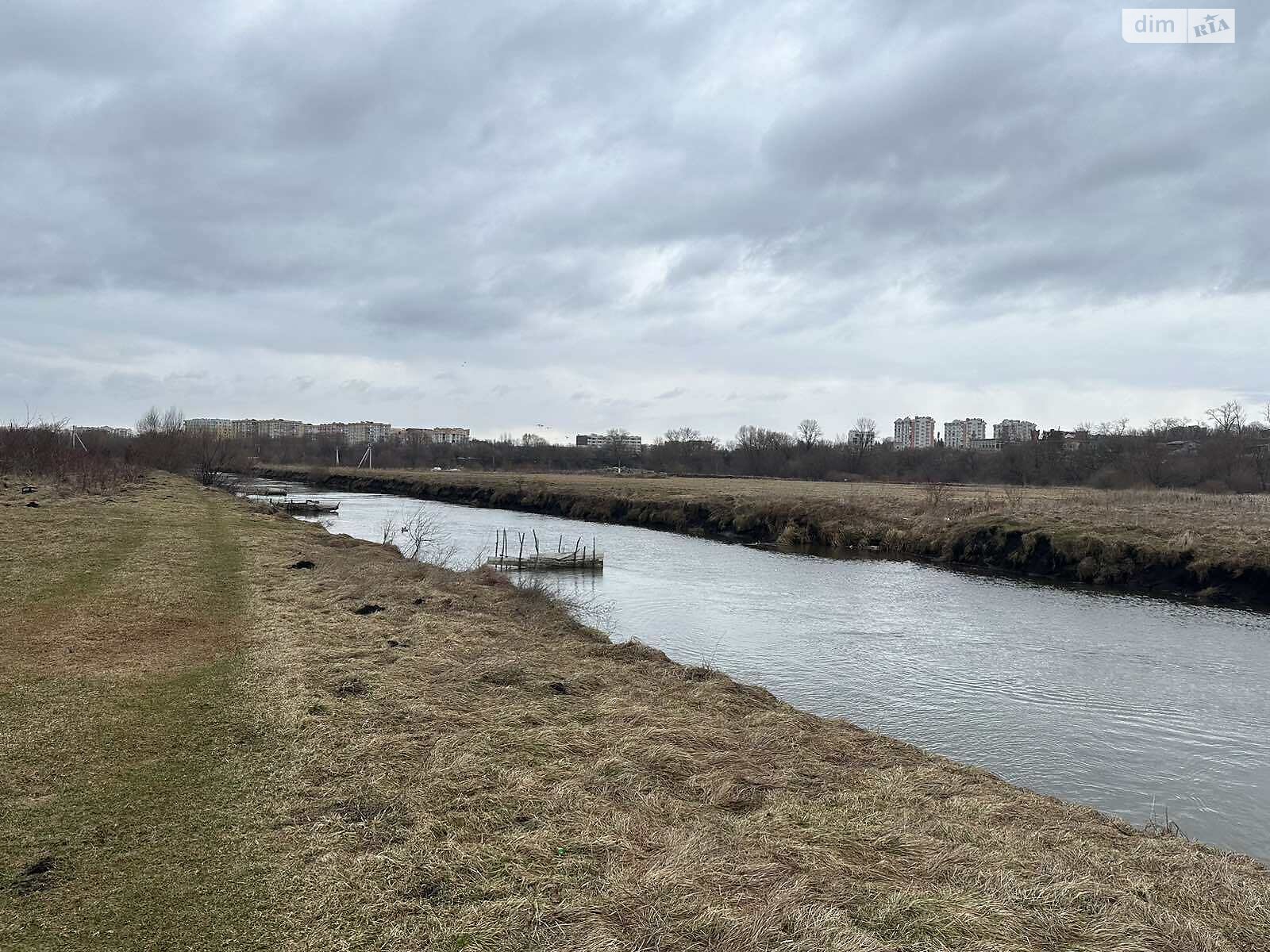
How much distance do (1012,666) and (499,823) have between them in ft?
41.0

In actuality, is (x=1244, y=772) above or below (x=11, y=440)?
below

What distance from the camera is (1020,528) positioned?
30188 mm

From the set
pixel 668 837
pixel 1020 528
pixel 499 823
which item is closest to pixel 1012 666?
pixel 668 837

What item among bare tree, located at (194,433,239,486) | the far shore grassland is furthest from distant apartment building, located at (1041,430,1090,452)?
bare tree, located at (194,433,239,486)

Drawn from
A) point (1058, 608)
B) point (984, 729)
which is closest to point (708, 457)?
point (1058, 608)

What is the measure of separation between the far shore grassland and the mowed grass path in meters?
24.9

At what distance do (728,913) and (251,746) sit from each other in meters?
4.20

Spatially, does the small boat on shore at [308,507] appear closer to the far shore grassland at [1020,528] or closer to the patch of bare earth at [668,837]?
the far shore grassland at [1020,528]

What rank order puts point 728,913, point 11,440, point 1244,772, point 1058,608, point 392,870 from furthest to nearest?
point 11,440
point 1058,608
point 1244,772
point 392,870
point 728,913

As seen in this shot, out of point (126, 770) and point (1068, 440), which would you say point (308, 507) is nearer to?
point (126, 770)

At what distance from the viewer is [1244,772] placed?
32.4ft

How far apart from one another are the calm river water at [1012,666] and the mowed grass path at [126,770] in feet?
26.0

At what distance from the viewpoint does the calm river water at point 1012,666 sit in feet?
31.8

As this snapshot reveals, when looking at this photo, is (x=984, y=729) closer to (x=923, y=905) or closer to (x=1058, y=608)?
(x=923, y=905)
